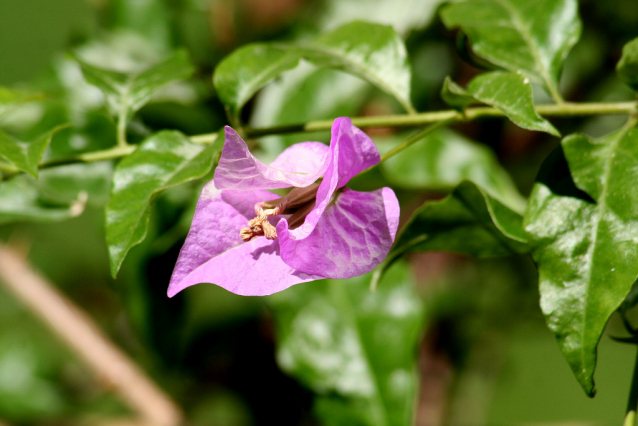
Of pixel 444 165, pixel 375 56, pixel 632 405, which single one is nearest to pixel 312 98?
pixel 444 165

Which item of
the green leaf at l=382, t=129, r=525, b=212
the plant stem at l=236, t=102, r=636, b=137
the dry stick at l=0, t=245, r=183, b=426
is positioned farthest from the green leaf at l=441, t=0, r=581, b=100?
the dry stick at l=0, t=245, r=183, b=426

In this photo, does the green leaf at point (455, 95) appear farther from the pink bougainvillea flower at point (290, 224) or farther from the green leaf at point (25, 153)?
the green leaf at point (25, 153)

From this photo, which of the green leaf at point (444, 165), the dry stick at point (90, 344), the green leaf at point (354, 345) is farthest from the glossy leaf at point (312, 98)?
the dry stick at point (90, 344)

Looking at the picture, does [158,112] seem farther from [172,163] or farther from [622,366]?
[622,366]

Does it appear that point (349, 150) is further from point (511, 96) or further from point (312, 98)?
point (312, 98)

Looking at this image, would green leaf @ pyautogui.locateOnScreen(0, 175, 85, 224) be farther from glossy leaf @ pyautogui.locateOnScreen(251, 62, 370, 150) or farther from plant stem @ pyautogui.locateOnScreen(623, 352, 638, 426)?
plant stem @ pyautogui.locateOnScreen(623, 352, 638, 426)
